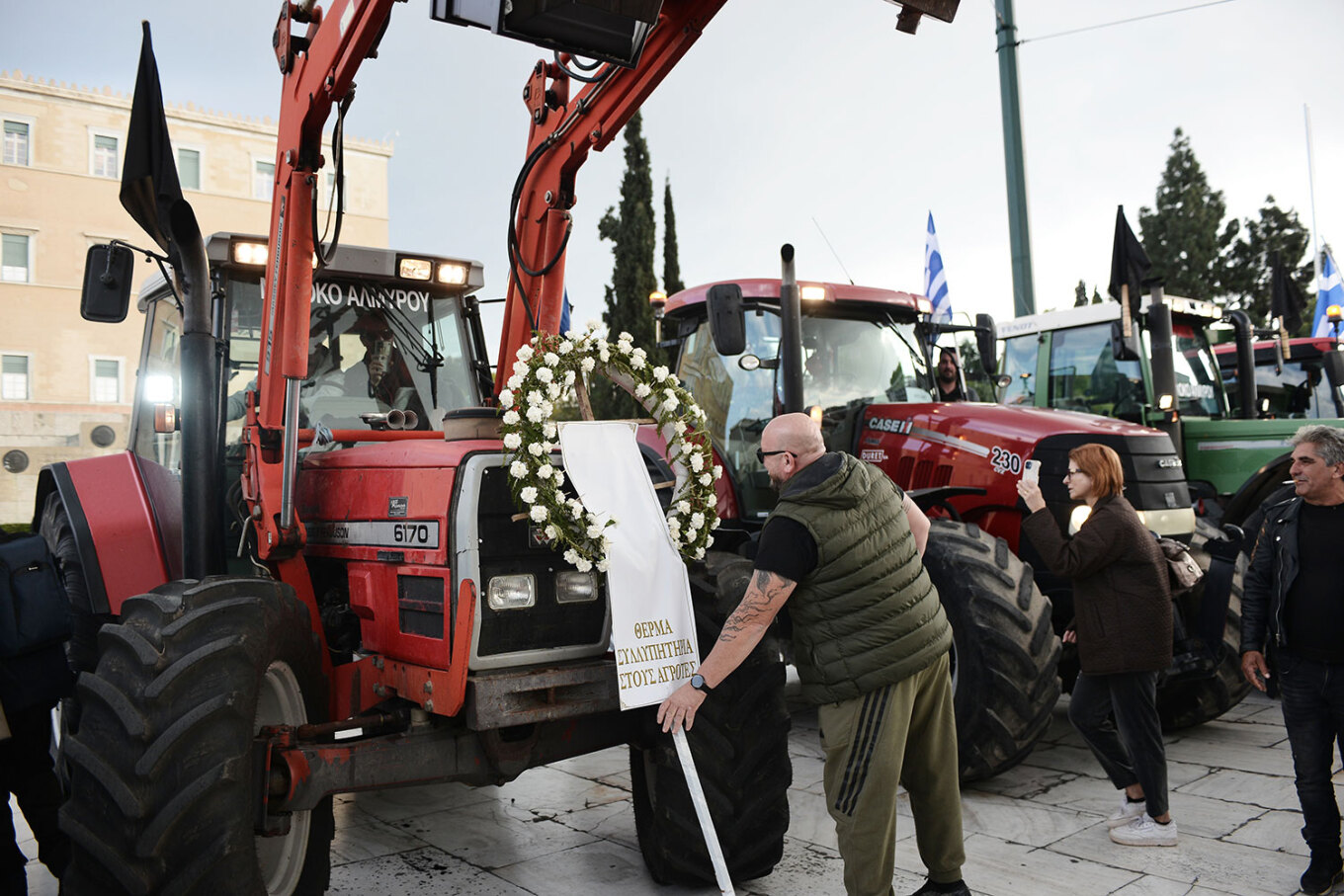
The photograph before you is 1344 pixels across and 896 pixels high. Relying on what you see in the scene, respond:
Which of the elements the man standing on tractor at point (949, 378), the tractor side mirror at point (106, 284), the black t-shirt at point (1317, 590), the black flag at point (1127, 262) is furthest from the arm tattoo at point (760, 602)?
the black flag at point (1127, 262)

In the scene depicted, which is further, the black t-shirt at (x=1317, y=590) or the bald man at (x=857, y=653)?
the black t-shirt at (x=1317, y=590)

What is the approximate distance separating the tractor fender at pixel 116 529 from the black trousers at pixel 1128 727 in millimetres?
3871

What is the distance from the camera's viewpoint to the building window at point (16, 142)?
29797 millimetres

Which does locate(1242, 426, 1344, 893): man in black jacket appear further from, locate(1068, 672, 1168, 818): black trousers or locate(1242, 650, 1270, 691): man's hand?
locate(1068, 672, 1168, 818): black trousers

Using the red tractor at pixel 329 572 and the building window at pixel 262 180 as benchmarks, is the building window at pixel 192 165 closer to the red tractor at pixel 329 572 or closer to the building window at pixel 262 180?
the building window at pixel 262 180

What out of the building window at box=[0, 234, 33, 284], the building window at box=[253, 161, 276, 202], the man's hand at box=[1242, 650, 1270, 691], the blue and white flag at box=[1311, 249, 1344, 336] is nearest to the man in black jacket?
the man's hand at box=[1242, 650, 1270, 691]

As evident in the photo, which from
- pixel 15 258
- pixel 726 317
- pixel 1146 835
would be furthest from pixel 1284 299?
pixel 15 258

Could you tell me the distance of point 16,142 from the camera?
29984mm

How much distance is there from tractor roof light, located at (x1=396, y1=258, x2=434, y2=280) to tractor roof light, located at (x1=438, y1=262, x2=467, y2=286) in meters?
0.06

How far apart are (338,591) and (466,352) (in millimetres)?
1467

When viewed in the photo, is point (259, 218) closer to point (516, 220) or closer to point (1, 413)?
point (1, 413)

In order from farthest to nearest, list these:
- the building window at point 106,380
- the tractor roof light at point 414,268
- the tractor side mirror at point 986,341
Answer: the building window at point 106,380 < the tractor side mirror at point 986,341 < the tractor roof light at point 414,268

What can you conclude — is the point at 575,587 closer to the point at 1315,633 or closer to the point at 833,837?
the point at 833,837

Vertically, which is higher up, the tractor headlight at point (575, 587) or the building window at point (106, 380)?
the building window at point (106, 380)
